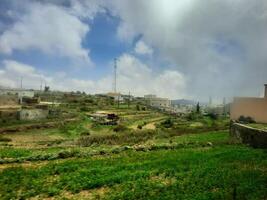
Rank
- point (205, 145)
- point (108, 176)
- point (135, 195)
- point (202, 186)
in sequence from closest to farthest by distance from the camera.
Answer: point (135, 195)
point (202, 186)
point (108, 176)
point (205, 145)

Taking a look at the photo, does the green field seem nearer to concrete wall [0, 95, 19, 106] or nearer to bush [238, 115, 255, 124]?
bush [238, 115, 255, 124]

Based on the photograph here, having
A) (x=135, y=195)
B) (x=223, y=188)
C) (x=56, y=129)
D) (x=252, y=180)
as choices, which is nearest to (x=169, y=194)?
(x=135, y=195)

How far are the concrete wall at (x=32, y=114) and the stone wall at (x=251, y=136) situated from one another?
127ft

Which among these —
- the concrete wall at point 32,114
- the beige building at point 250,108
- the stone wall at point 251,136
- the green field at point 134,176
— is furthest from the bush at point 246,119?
the concrete wall at point 32,114

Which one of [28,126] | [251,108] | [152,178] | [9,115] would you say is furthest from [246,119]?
[152,178]

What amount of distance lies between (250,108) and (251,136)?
30.5 metres

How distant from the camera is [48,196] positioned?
1564 cm

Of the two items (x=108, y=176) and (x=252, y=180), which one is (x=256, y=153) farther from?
(x=108, y=176)

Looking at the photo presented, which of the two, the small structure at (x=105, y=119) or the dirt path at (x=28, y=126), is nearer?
the dirt path at (x=28, y=126)

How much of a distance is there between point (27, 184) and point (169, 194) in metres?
7.05

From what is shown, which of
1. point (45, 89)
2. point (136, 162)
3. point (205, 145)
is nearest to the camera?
point (136, 162)

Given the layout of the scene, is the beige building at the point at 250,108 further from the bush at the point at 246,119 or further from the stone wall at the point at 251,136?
the stone wall at the point at 251,136

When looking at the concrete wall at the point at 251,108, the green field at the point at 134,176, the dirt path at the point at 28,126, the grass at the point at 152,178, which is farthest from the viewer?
the concrete wall at the point at 251,108

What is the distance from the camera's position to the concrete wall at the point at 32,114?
6178 cm
